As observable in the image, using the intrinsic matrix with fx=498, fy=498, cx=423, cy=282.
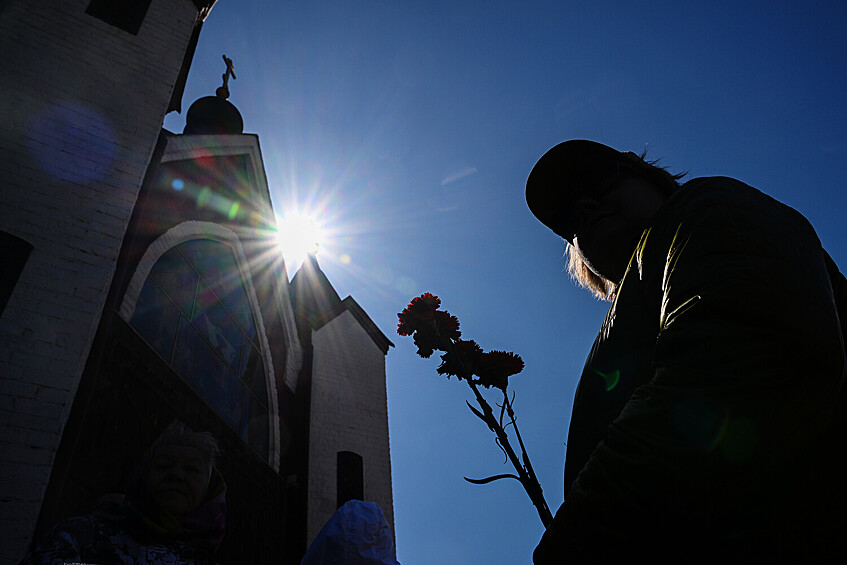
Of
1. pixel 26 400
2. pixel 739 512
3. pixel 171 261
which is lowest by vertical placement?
pixel 739 512

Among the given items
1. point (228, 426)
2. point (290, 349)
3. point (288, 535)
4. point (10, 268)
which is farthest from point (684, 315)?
point (290, 349)

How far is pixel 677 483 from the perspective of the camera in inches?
24.0

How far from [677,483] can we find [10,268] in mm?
6193

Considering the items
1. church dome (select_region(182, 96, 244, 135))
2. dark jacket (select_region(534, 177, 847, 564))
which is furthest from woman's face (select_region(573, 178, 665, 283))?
church dome (select_region(182, 96, 244, 135))

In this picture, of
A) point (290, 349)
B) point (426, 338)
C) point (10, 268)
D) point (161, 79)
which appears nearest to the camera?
point (426, 338)

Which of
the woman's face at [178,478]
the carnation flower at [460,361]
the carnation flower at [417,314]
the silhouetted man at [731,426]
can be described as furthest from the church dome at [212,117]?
the silhouetted man at [731,426]

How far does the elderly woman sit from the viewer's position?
2530mm

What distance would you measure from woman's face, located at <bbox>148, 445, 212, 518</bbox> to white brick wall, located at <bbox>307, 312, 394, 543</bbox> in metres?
6.07

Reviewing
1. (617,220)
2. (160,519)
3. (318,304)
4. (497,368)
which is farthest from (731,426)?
(318,304)

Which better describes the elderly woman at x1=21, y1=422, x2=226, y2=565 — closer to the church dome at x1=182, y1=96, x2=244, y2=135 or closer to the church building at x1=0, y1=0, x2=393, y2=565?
the church building at x1=0, y1=0, x2=393, y2=565

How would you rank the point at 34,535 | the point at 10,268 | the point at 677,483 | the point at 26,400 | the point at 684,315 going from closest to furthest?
the point at 677,483, the point at 684,315, the point at 34,535, the point at 26,400, the point at 10,268

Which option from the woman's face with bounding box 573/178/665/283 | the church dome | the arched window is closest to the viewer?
the woman's face with bounding box 573/178/665/283

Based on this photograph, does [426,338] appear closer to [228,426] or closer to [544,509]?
[544,509]

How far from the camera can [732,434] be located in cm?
61
